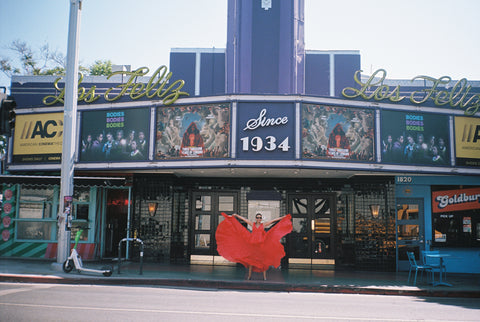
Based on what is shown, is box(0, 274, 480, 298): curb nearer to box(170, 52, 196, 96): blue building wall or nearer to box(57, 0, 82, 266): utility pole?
box(57, 0, 82, 266): utility pole

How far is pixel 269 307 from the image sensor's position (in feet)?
28.7

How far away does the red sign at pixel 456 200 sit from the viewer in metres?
16.5

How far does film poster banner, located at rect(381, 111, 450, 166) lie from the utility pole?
10.7 metres

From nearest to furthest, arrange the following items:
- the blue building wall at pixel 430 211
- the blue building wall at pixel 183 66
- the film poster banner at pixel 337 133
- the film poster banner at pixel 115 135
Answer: the film poster banner at pixel 337 133
the film poster banner at pixel 115 135
the blue building wall at pixel 430 211
the blue building wall at pixel 183 66

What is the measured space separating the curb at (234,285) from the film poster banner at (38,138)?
18.7 feet

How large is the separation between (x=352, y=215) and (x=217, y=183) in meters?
5.49

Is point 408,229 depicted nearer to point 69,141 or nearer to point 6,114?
point 69,141

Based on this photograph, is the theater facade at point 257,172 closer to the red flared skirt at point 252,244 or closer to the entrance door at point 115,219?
the entrance door at point 115,219

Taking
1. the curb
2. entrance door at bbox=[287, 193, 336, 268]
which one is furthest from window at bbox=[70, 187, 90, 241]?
entrance door at bbox=[287, 193, 336, 268]

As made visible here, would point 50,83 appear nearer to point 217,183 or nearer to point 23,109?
point 23,109

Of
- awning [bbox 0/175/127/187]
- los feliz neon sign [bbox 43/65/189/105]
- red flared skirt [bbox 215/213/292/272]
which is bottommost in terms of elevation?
red flared skirt [bbox 215/213/292/272]

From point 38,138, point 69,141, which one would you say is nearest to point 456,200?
point 69,141

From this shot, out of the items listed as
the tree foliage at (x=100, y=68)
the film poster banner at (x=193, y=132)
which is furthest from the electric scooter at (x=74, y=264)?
the tree foliage at (x=100, y=68)

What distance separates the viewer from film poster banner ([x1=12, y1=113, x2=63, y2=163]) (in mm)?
16469
